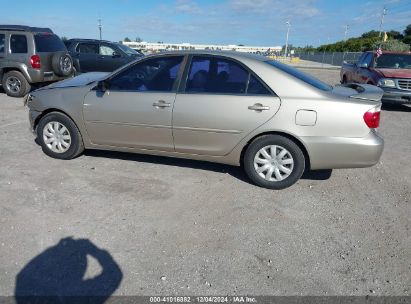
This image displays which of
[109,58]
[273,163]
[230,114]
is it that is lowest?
[273,163]

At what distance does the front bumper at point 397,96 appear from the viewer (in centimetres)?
895

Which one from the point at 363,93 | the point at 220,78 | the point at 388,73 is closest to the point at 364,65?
the point at 388,73

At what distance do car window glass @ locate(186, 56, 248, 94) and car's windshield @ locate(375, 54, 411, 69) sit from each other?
25.5ft

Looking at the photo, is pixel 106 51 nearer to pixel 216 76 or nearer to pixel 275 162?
pixel 216 76

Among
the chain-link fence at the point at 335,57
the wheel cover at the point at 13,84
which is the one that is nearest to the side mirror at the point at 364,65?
the wheel cover at the point at 13,84

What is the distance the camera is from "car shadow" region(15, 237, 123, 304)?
2.37m

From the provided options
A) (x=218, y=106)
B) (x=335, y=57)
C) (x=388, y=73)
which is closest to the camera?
(x=218, y=106)

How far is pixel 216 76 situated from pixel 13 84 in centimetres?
805

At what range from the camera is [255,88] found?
155 inches

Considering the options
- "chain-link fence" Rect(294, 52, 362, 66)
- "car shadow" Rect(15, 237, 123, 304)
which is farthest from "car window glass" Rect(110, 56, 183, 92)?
"chain-link fence" Rect(294, 52, 362, 66)

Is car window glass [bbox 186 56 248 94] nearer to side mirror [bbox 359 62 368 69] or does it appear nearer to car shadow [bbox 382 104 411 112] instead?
car shadow [bbox 382 104 411 112]

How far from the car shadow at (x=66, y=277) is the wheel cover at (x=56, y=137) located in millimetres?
2205

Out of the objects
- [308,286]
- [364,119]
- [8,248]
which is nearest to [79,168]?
[8,248]

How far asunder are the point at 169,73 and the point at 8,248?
8.48 ft
